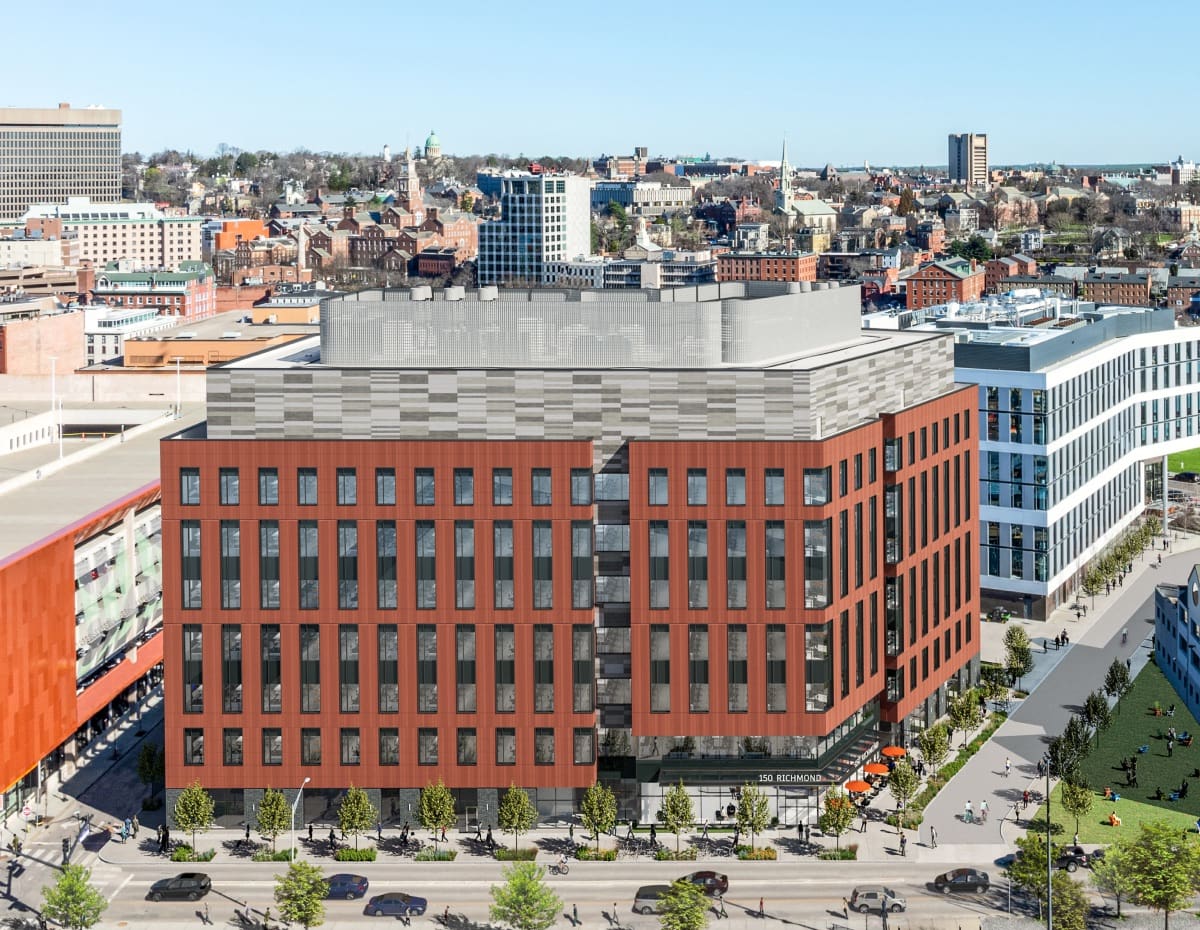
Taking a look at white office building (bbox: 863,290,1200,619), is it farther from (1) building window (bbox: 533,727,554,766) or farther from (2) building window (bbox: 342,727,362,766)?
(2) building window (bbox: 342,727,362,766)

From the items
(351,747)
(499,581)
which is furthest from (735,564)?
(351,747)

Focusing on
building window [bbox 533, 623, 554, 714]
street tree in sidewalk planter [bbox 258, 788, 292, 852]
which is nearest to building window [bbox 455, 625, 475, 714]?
building window [bbox 533, 623, 554, 714]

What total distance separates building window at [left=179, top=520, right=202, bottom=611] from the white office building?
2489 inches

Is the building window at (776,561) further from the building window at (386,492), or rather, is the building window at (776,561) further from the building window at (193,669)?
the building window at (193,669)

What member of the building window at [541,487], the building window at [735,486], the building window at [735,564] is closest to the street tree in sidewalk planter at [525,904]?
the building window at [735,564]

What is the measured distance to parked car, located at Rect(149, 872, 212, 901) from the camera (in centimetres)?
8081

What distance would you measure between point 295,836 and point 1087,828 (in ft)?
120

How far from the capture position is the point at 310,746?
289ft

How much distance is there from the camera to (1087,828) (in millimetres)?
90688

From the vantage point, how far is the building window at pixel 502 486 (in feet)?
285

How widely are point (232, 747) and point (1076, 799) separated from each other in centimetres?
3867

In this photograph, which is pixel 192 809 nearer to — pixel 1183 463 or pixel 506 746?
pixel 506 746

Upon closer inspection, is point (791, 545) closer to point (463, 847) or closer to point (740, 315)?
point (740, 315)

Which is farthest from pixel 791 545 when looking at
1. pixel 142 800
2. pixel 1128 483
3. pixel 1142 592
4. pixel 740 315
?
pixel 1128 483
